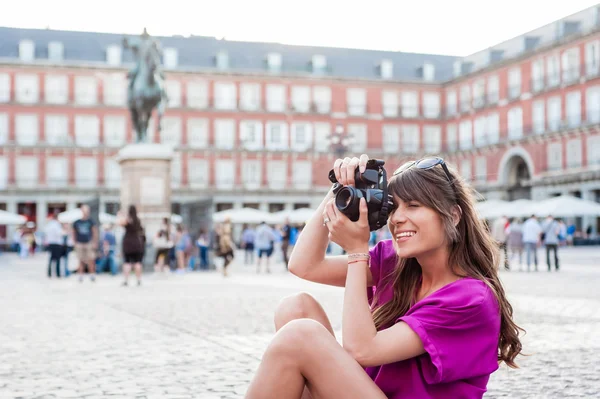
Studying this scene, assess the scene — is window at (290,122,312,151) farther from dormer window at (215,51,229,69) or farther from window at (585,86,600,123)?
window at (585,86,600,123)

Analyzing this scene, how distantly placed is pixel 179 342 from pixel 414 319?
14.7ft

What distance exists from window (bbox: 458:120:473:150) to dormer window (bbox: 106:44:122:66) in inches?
885

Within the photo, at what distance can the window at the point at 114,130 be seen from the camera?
53281 millimetres

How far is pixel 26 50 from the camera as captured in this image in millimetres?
53062

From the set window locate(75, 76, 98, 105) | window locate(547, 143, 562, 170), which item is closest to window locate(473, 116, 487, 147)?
window locate(547, 143, 562, 170)

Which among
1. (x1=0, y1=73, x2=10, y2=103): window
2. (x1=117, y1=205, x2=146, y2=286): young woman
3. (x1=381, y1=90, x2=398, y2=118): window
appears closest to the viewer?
(x1=117, y1=205, x2=146, y2=286): young woman

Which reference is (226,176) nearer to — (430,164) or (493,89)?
(493,89)

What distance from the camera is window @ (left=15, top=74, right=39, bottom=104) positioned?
5175cm

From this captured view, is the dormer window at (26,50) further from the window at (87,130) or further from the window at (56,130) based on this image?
the window at (87,130)

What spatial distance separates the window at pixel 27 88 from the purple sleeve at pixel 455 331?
52.5 m

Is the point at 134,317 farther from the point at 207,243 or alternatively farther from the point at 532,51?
the point at 532,51

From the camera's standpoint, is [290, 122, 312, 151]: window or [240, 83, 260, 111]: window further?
[290, 122, 312, 151]: window

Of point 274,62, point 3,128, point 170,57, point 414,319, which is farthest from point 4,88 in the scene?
point 414,319

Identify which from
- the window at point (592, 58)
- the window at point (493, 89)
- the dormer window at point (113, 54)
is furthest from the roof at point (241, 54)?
the window at point (592, 58)
